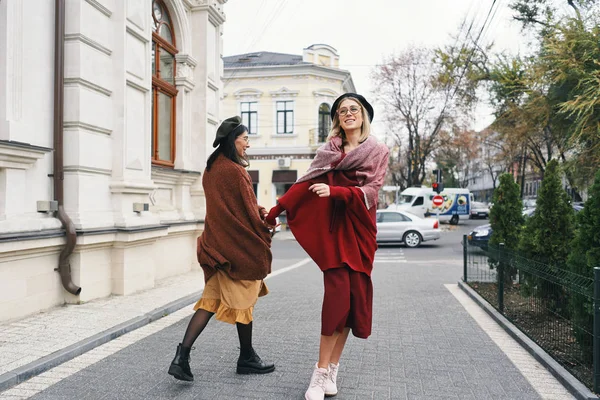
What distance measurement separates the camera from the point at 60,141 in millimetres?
6488

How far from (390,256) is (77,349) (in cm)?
1290

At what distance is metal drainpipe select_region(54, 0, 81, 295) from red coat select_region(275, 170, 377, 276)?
3.84 m

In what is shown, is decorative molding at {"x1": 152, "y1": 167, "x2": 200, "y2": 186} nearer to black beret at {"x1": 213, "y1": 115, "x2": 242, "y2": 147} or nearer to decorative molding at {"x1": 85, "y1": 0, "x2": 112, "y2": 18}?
decorative molding at {"x1": 85, "y1": 0, "x2": 112, "y2": 18}

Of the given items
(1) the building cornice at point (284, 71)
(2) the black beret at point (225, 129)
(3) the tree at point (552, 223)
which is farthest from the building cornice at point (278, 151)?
(2) the black beret at point (225, 129)

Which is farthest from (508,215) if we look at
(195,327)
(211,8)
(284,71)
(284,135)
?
(284,71)

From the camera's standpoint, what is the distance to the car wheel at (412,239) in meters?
20.0

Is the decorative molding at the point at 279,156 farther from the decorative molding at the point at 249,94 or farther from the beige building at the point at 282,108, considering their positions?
the decorative molding at the point at 249,94

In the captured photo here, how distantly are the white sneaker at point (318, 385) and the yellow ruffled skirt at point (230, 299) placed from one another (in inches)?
28.2

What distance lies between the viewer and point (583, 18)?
40.7 ft

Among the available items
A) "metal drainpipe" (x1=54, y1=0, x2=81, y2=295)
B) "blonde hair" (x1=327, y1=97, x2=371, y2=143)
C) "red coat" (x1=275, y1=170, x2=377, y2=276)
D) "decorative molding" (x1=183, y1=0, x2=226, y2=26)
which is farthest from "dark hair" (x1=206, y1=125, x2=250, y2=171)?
"decorative molding" (x1=183, y1=0, x2=226, y2=26)

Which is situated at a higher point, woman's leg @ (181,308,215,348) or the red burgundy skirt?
the red burgundy skirt

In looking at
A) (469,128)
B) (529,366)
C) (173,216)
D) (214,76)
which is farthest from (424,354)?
(469,128)

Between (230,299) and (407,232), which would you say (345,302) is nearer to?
(230,299)

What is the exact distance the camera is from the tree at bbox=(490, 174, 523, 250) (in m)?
8.55
